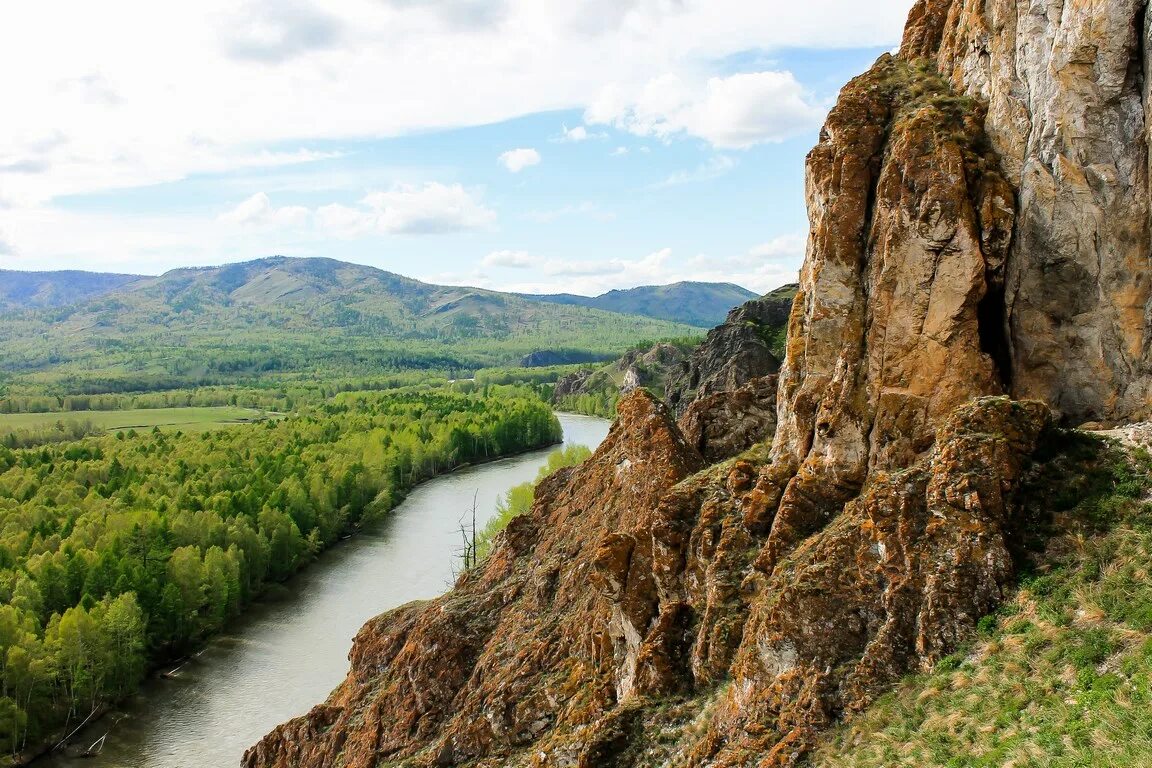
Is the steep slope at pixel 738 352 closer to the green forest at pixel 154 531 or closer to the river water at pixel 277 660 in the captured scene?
the river water at pixel 277 660

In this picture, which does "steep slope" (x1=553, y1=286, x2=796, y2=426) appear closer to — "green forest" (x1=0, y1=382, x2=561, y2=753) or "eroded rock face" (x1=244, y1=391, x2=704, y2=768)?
"eroded rock face" (x1=244, y1=391, x2=704, y2=768)

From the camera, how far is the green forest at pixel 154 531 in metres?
50.2

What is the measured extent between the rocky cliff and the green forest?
116 feet

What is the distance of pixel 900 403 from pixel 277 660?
4917cm

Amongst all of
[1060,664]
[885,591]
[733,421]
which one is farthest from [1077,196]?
[733,421]

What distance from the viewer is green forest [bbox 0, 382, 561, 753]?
50.2m

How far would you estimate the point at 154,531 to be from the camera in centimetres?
6981

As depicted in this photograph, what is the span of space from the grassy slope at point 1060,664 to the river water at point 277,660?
38401 millimetres

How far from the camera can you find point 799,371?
23641mm

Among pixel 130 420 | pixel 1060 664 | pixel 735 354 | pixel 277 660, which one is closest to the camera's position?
pixel 1060 664

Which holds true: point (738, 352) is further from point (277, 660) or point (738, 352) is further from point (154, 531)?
point (154, 531)

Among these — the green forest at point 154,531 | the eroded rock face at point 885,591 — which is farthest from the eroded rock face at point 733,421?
the green forest at point 154,531

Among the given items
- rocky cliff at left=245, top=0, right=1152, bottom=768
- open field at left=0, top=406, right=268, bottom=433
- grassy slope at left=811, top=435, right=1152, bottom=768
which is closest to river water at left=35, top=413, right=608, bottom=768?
rocky cliff at left=245, top=0, right=1152, bottom=768

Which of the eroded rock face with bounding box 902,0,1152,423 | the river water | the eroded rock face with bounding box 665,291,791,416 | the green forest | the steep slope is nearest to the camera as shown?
the eroded rock face with bounding box 902,0,1152,423
